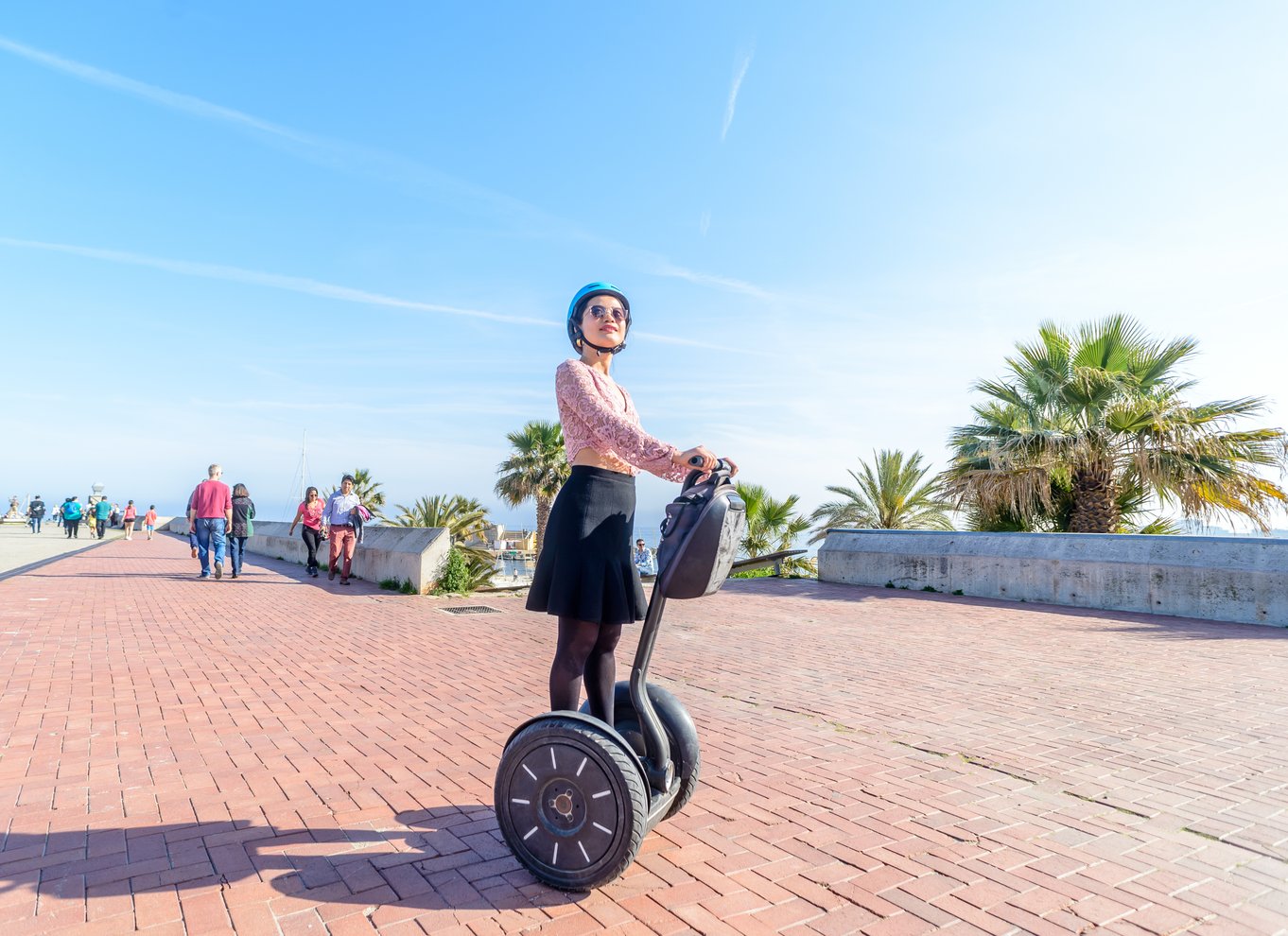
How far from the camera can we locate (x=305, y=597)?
10.3m

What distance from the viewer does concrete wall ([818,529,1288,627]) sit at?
8547 millimetres

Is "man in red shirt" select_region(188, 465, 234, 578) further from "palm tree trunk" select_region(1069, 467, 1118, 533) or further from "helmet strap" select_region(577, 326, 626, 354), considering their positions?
"palm tree trunk" select_region(1069, 467, 1118, 533)

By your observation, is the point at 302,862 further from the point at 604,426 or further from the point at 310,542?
the point at 310,542

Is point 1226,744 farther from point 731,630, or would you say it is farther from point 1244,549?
point 1244,549

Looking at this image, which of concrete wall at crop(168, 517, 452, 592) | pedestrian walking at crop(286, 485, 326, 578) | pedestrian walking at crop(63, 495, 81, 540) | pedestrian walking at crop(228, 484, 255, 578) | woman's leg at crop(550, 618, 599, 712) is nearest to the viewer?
woman's leg at crop(550, 618, 599, 712)

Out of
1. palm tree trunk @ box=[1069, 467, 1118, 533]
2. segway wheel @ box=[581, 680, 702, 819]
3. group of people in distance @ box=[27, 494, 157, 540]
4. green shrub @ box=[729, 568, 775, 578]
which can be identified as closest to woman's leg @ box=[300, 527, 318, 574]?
green shrub @ box=[729, 568, 775, 578]

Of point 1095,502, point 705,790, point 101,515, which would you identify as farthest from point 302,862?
point 101,515

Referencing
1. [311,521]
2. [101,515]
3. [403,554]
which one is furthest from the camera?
[101,515]

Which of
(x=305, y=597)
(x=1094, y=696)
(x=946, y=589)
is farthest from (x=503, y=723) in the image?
(x=946, y=589)

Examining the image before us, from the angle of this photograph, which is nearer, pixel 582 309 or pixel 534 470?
pixel 582 309

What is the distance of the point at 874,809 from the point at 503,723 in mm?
2132

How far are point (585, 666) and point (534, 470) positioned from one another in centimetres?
2837

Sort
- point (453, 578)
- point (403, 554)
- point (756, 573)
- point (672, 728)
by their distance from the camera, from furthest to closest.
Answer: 1. point (756, 573)
2. point (403, 554)
3. point (453, 578)
4. point (672, 728)

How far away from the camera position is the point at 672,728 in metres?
2.70
